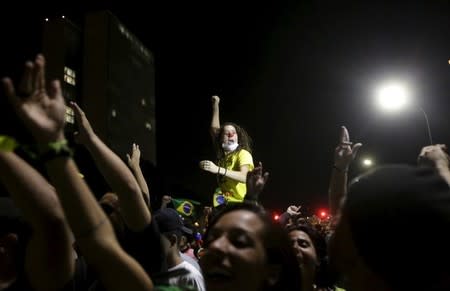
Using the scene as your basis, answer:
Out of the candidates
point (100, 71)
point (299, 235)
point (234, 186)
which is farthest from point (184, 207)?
point (100, 71)

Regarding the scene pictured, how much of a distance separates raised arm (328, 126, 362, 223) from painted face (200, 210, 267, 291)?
1456 millimetres

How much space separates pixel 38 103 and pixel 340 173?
271 centimetres

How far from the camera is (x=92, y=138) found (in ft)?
9.55

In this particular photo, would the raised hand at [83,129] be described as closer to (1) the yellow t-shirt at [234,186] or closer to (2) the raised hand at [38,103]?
(2) the raised hand at [38,103]

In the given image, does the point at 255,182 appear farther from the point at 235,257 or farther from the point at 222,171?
the point at 222,171

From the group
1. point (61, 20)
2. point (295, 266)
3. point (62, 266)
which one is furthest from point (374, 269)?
point (61, 20)

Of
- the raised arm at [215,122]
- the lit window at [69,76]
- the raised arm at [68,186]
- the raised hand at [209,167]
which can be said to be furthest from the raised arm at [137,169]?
the lit window at [69,76]

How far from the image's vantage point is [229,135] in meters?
6.12

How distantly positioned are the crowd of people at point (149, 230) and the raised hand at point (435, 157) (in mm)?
24

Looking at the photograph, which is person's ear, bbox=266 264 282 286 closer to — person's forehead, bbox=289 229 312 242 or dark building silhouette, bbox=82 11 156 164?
person's forehead, bbox=289 229 312 242

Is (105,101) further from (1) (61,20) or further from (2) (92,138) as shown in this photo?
(2) (92,138)

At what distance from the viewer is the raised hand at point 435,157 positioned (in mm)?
3475

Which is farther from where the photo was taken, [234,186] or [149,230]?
[234,186]

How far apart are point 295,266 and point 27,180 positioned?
1.52m
